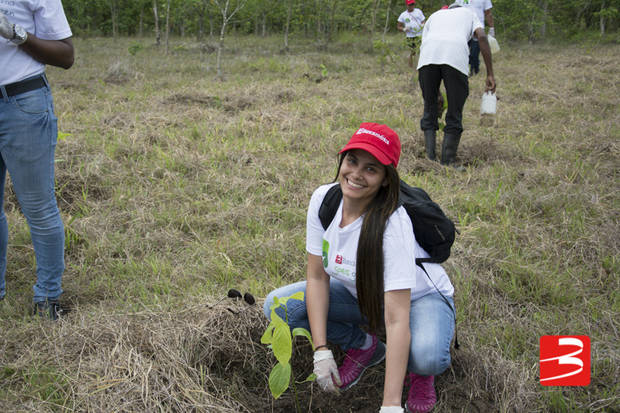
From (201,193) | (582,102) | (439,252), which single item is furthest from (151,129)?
(582,102)

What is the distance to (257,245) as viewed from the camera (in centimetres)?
290

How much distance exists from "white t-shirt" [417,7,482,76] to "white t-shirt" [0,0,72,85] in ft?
9.36

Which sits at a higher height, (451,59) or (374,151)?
(451,59)

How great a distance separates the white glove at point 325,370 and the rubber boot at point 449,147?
2905mm

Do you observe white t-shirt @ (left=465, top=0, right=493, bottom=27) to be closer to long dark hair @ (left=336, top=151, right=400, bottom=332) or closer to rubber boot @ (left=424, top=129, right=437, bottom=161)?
rubber boot @ (left=424, top=129, right=437, bottom=161)

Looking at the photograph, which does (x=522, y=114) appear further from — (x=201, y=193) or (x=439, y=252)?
(x=439, y=252)

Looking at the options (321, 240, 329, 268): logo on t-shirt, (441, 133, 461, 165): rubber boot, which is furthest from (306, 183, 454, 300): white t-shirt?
(441, 133, 461, 165): rubber boot

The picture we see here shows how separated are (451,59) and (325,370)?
9.93 ft

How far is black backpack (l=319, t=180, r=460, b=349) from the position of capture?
1.66m

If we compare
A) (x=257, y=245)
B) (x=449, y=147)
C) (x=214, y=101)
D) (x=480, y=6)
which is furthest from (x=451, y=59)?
(x=480, y=6)

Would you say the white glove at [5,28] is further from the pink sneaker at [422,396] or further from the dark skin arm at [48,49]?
the pink sneaker at [422,396]

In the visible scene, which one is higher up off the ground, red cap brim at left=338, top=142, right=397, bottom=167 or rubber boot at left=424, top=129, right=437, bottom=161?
red cap brim at left=338, top=142, right=397, bottom=167

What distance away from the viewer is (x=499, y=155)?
4.28m

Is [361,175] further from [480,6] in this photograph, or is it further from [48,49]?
[480,6]
